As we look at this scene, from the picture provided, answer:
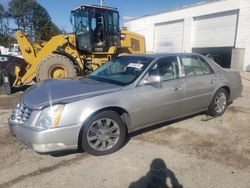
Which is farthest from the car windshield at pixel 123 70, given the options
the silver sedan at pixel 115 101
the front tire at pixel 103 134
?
the front tire at pixel 103 134

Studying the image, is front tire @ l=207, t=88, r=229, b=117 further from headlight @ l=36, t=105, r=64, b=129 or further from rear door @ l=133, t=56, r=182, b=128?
headlight @ l=36, t=105, r=64, b=129

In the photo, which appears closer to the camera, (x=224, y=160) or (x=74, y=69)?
(x=224, y=160)

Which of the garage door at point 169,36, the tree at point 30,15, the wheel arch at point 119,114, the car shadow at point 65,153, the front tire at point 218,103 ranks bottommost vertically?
the car shadow at point 65,153

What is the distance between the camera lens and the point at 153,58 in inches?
176

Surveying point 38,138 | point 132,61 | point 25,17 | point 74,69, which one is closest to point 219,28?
point 74,69

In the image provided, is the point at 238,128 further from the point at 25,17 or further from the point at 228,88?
the point at 25,17

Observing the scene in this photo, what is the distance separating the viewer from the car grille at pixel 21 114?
339cm

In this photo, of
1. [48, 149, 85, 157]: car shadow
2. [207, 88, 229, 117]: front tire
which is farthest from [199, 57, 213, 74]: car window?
[48, 149, 85, 157]: car shadow

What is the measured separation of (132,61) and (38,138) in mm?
2321

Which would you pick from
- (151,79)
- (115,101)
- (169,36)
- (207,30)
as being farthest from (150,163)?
(169,36)

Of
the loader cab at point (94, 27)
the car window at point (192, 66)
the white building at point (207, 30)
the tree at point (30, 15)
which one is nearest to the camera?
the car window at point (192, 66)

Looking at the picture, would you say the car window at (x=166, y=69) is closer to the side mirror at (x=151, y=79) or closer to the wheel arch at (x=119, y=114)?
the side mirror at (x=151, y=79)

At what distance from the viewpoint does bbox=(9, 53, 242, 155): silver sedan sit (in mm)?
3285

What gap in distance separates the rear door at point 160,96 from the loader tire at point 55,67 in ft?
16.2
